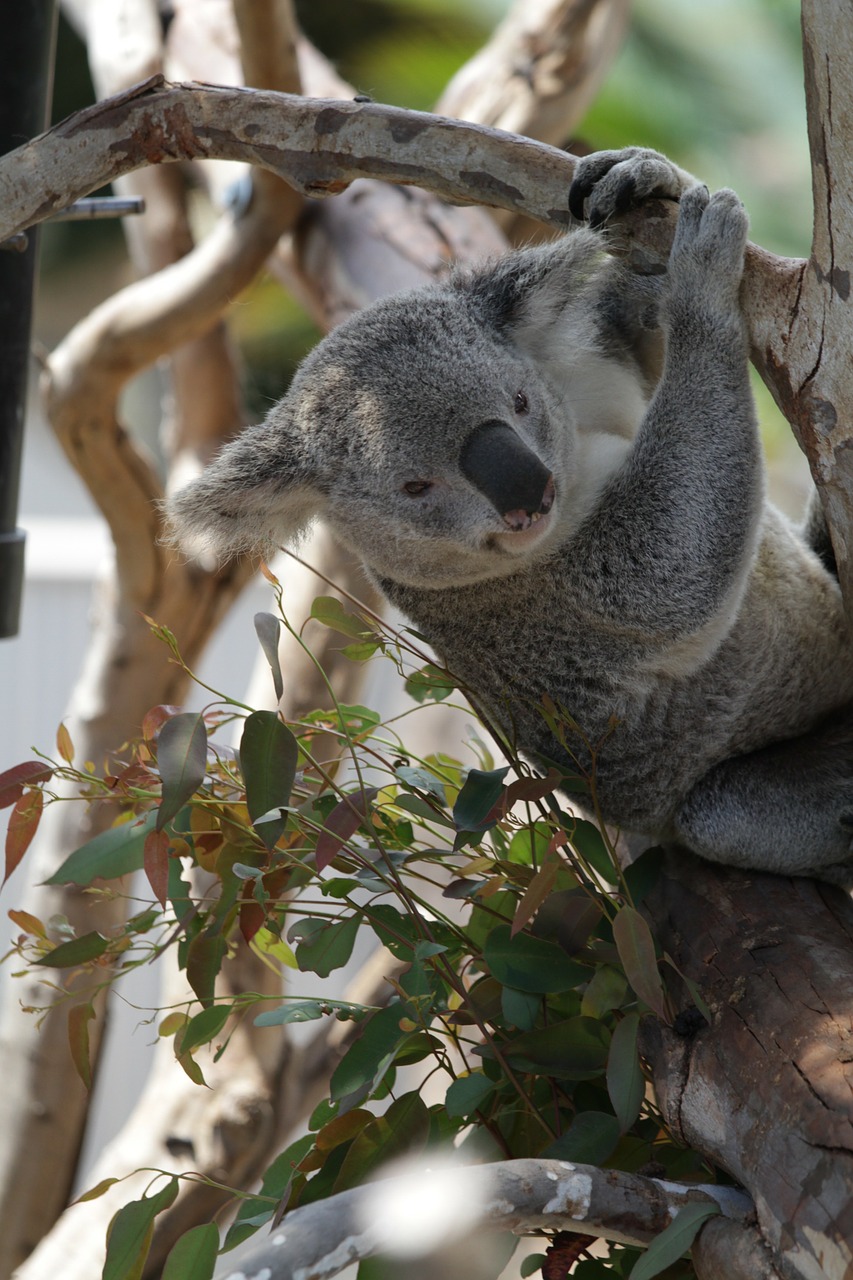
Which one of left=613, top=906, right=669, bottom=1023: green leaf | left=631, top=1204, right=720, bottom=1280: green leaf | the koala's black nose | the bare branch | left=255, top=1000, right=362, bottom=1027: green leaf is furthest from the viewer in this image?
the koala's black nose

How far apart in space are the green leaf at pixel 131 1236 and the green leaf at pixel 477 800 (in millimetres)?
504

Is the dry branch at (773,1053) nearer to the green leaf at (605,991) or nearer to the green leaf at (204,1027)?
the green leaf at (605,991)

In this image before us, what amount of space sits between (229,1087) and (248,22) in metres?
2.63

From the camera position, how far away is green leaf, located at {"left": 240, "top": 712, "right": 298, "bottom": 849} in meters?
1.35

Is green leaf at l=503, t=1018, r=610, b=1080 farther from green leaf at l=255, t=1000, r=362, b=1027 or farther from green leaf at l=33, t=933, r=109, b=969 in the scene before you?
green leaf at l=33, t=933, r=109, b=969

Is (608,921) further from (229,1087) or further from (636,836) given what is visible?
(229,1087)

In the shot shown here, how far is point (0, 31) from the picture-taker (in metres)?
1.97

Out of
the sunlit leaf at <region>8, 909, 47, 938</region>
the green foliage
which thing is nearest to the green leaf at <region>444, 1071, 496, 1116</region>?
the green foliage

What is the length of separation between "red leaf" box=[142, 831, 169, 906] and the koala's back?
55 cm

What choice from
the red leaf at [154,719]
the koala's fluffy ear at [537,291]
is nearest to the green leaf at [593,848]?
the red leaf at [154,719]

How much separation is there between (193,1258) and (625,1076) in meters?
0.50

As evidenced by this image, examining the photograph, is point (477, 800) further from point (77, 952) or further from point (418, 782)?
point (77, 952)

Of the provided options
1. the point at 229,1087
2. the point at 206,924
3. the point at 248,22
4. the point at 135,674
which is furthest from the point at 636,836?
the point at 248,22

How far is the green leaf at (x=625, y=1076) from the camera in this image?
4.21 ft
